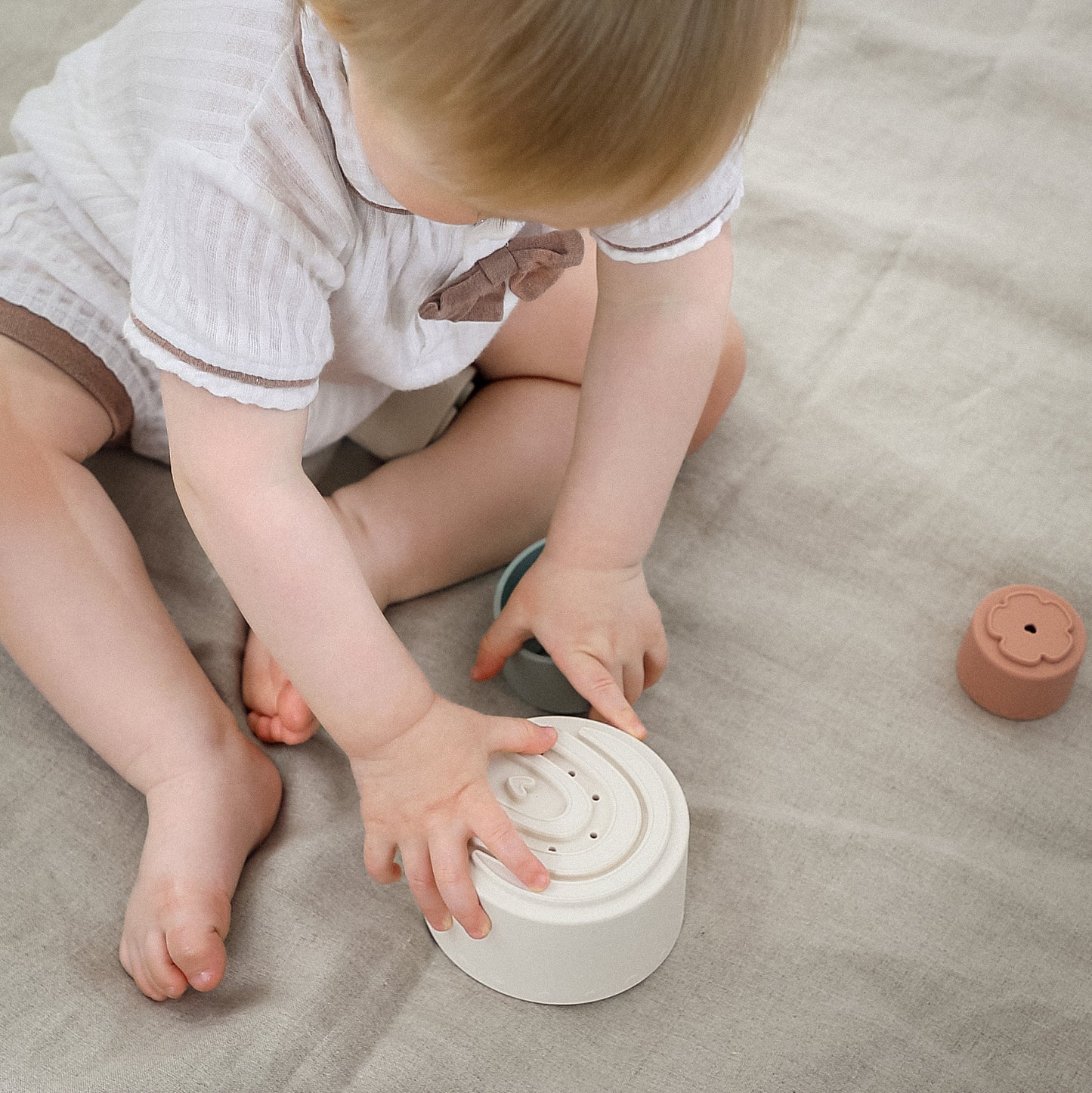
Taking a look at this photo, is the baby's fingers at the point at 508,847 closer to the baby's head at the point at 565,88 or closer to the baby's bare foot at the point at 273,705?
the baby's bare foot at the point at 273,705

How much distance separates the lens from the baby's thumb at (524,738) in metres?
0.69

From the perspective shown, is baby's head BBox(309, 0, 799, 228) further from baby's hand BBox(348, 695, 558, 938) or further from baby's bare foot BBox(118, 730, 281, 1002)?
baby's bare foot BBox(118, 730, 281, 1002)

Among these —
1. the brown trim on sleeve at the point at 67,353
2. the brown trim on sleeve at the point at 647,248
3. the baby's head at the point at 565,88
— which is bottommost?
the brown trim on sleeve at the point at 67,353

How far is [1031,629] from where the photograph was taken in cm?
79

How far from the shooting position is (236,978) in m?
0.70

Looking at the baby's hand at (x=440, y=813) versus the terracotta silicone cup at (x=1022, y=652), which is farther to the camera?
the terracotta silicone cup at (x=1022, y=652)

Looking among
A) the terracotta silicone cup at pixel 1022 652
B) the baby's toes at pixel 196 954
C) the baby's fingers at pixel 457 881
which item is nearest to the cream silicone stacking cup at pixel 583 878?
the baby's fingers at pixel 457 881

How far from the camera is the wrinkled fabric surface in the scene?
26.1 inches

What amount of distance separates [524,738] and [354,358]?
0.27 m

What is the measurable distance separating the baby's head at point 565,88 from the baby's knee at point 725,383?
1.49ft

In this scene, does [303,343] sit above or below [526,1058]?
above

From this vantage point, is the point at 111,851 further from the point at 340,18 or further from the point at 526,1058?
the point at 340,18

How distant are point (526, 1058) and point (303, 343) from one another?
402 mm

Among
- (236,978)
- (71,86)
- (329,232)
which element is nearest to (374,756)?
(236,978)
